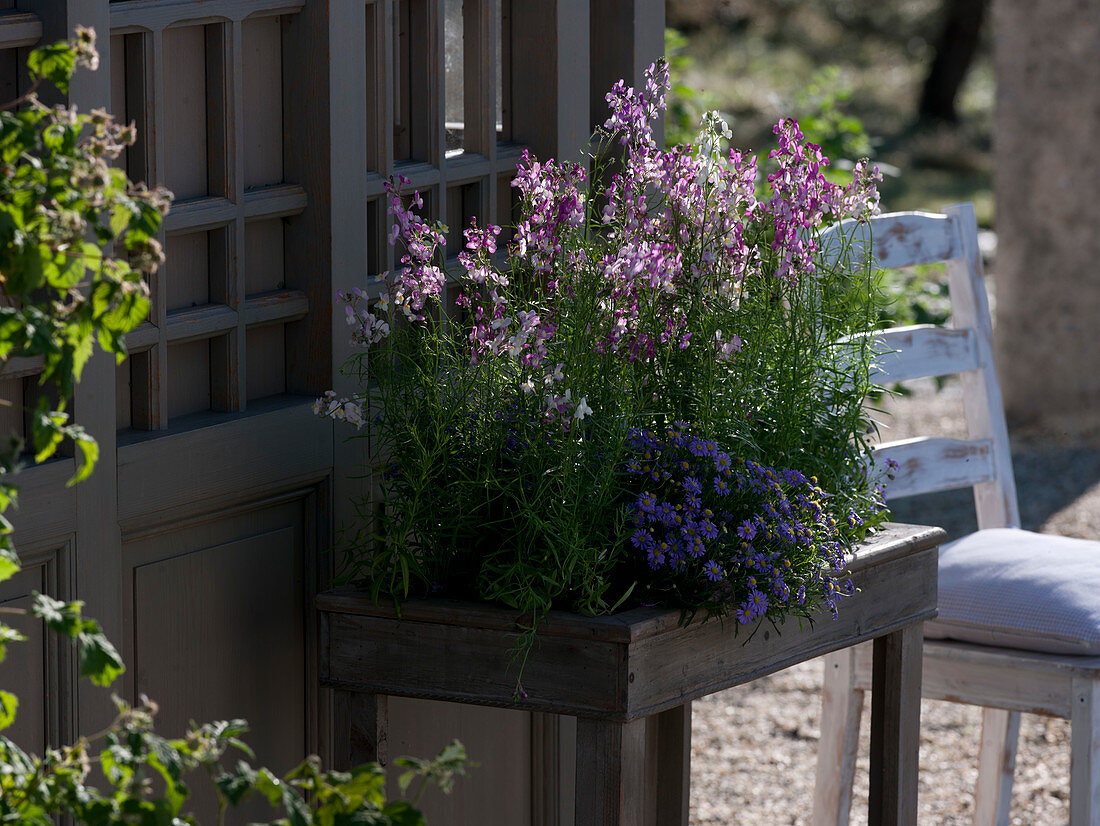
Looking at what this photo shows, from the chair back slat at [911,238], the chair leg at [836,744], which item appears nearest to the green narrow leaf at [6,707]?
the chair back slat at [911,238]

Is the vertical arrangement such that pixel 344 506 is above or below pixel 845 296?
Result: below

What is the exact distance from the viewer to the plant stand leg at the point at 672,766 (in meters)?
2.27

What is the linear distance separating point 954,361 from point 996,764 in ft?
2.48

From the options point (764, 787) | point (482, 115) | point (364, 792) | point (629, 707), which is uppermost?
point (482, 115)

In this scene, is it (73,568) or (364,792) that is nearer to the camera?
(364,792)

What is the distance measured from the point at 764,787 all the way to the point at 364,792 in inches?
98.3

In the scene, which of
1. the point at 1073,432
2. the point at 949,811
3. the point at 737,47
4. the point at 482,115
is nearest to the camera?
the point at 482,115

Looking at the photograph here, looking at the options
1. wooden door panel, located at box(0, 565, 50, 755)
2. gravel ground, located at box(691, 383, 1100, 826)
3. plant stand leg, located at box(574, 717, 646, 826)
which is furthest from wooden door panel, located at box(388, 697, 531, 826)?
gravel ground, located at box(691, 383, 1100, 826)

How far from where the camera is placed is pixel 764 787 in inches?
133

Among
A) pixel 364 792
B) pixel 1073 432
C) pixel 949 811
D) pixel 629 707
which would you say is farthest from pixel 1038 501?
pixel 364 792

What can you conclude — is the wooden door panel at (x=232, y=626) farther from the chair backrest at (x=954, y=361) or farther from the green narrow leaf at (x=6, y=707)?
the chair backrest at (x=954, y=361)

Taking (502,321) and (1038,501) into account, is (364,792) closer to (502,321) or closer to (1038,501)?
(502,321)

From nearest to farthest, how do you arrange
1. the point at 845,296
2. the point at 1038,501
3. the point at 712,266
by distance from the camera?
1. the point at 712,266
2. the point at 845,296
3. the point at 1038,501

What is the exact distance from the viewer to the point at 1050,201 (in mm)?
5934
